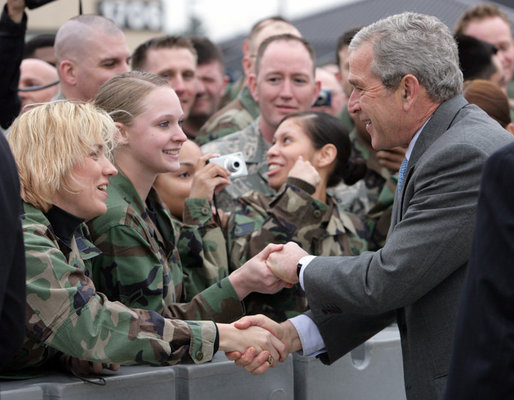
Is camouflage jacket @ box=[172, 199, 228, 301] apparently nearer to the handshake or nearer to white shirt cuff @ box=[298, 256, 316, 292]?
the handshake

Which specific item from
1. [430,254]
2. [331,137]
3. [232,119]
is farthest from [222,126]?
[430,254]

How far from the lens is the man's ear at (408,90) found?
3508 mm

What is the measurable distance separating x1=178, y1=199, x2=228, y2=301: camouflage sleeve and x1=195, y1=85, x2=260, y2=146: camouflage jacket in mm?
1813

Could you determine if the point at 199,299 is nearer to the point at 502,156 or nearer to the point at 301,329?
the point at 301,329

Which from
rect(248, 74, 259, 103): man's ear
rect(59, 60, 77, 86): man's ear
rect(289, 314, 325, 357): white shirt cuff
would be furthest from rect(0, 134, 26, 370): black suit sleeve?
rect(248, 74, 259, 103): man's ear

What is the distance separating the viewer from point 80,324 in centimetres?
312

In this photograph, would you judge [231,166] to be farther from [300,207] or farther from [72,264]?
[72,264]

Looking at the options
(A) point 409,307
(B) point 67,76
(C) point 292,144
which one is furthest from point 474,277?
(B) point 67,76

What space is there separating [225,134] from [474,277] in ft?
14.0

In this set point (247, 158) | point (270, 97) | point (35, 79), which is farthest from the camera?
point (35, 79)

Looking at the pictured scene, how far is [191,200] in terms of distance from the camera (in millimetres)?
4441

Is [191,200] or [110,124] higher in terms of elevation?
[110,124]

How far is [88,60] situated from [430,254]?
2830 mm

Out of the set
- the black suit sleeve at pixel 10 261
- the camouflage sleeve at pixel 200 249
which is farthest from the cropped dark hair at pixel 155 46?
the black suit sleeve at pixel 10 261
